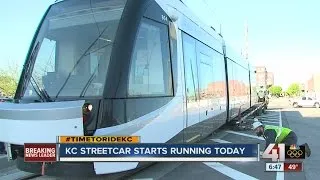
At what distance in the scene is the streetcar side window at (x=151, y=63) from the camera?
7336mm

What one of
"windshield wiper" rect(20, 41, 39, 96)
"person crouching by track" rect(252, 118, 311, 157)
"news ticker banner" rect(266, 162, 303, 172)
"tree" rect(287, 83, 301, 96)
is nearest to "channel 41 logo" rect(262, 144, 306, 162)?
"news ticker banner" rect(266, 162, 303, 172)

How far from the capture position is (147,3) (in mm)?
7684

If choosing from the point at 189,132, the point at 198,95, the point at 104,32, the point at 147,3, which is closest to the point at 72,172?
the point at 104,32

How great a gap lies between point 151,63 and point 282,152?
370 centimetres

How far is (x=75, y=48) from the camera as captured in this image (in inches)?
297

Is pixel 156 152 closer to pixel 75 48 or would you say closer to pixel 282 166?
pixel 282 166

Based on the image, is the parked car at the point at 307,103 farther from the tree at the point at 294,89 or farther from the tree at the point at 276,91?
the tree at the point at 294,89

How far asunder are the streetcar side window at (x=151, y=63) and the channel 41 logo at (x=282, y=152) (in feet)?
10.1

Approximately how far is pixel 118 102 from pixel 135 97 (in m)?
0.42

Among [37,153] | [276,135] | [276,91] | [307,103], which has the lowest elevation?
[307,103]

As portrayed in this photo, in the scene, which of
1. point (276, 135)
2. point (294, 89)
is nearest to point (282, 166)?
point (276, 135)

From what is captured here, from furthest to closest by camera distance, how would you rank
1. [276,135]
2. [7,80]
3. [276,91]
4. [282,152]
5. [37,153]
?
1. [276,91]
2. [7,80]
3. [276,135]
4. [37,153]
5. [282,152]

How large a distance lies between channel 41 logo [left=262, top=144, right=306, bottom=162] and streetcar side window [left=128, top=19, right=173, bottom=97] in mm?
3073

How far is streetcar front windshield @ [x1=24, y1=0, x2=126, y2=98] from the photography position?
7.19 m
